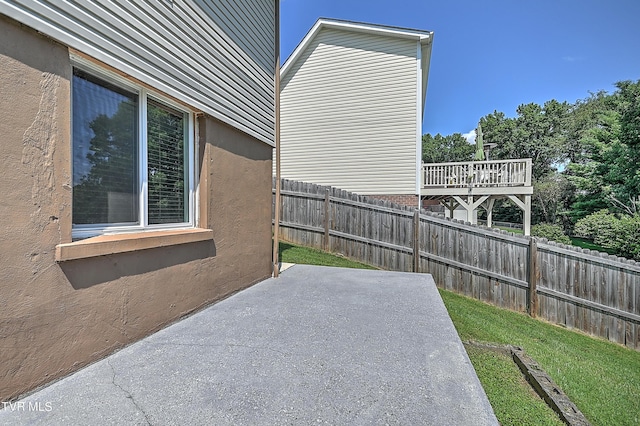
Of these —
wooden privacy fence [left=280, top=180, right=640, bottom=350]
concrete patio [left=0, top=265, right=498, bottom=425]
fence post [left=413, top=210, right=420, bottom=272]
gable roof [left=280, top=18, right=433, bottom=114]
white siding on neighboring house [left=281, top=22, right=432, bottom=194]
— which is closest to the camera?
concrete patio [left=0, top=265, right=498, bottom=425]

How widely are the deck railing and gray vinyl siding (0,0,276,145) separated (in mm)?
8650

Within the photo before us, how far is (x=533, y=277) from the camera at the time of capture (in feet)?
21.4

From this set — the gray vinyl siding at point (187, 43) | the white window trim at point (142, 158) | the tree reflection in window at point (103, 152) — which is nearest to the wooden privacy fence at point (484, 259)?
the gray vinyl siding at point (187, 43)

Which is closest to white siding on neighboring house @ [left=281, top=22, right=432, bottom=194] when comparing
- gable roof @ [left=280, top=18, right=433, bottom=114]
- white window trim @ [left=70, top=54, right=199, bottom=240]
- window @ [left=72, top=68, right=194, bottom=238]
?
gable roof @ [left=280, top=18, right=433, bottom=114]

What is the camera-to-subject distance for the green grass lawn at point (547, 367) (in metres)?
3.32

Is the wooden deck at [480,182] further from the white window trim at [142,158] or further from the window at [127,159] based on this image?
the window at [127,159]

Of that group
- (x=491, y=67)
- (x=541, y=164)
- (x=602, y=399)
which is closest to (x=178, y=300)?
(x=602, y=399)

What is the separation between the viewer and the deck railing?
11172 millimetres

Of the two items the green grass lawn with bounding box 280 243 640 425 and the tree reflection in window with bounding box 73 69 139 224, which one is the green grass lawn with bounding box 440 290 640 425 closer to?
the green grass lawn with bounding box 280 243 640 425

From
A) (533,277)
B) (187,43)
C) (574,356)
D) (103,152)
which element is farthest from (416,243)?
(103,152)

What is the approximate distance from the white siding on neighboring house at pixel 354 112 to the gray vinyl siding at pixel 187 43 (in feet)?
21.5

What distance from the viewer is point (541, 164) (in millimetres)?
28828

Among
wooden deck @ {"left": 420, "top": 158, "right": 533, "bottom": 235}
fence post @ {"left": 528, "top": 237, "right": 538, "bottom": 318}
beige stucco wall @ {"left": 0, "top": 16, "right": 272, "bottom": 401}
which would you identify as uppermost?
wooden deck @ {"left": 420, "top": 158, "right": 533, "bottom": 235}

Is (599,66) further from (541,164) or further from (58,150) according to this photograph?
(58,150)
